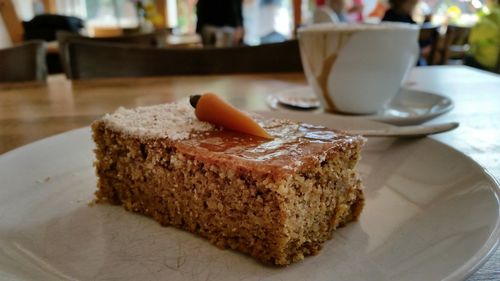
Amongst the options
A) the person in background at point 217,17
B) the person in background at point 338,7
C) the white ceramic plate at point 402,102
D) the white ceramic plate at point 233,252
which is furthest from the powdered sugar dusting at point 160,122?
the person in background at point 338,7

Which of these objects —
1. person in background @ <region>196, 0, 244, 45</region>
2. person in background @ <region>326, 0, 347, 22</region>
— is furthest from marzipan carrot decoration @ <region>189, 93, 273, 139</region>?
person in background @ <region>326, 0, 347, 22</region>

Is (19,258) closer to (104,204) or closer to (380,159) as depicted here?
(104,204)

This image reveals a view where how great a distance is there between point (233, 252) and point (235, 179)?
0.14 m

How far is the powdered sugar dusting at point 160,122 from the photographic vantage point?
83cm

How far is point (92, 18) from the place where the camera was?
10.7 metres

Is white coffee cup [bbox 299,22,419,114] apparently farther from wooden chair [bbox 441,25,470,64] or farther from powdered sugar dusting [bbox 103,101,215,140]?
wooden chair [bbox 441,25,470,64]

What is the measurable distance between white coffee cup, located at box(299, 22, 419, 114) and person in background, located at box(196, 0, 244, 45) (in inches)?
169

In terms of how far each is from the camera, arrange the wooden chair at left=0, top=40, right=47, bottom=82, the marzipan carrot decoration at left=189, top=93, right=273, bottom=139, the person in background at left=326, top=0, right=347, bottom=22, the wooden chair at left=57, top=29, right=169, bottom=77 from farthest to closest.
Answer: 1. the person in background at left=326, top=0, right=347, bottom=22
2. the wooden chair at left=57, top=29, right=169, bottom=77
3. the wooden chair at left=0, top=40, right=47, bottom=82
4. the marzipan carrot decoration at left=189, top=93, right=273, bottom=139

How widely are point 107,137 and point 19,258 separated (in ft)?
1.18

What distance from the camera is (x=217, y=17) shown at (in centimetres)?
562

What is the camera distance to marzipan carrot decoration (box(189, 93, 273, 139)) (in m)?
0.80

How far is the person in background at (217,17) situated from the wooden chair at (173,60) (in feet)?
9.69

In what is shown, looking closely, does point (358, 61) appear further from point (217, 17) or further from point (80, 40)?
point (217, 17)

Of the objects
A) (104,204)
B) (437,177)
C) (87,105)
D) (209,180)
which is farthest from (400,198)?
(87,105)
